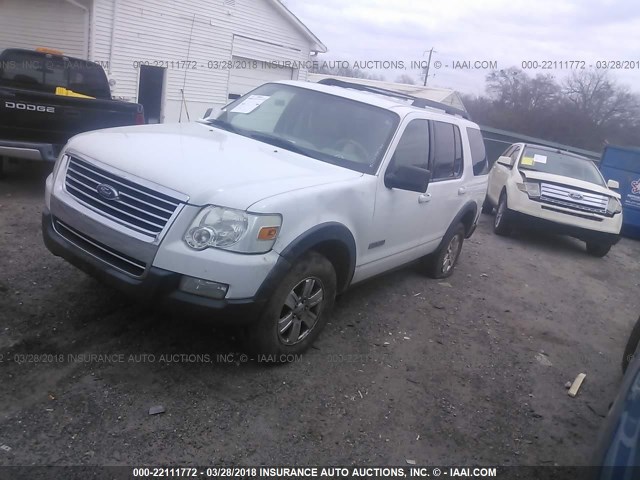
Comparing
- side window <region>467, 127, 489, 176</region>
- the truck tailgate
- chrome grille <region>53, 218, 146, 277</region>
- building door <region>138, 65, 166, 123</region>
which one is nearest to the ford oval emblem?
chrome grille <region>53, 218, 146, 277</region>

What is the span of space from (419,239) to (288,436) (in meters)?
2.62

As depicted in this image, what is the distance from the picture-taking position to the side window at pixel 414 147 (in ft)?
14.6

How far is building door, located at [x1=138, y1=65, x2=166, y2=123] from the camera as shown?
13.6m

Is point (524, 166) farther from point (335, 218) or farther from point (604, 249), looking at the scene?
point (335, 218)

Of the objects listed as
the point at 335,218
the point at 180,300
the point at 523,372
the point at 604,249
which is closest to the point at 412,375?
the point at 523,372

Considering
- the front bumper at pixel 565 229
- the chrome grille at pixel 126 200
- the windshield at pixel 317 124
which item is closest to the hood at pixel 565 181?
the front bumper at pixel 565 229

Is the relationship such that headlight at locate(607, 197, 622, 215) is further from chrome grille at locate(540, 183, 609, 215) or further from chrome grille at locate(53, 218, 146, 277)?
chrome grille at locate(53, 218, 146, 277)

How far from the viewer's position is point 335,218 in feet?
12.2

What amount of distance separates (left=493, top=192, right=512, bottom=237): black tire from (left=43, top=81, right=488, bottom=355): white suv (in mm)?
4829

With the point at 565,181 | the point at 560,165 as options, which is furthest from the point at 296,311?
the point at 560,165

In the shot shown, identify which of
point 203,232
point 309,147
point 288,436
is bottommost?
point 288,436

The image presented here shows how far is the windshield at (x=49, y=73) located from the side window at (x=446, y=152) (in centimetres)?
534

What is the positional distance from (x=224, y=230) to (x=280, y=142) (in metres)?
1.46

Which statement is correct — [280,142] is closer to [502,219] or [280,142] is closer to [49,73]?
[49,73]
